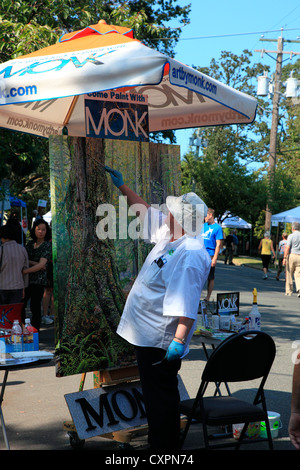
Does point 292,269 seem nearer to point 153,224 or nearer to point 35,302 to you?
point 35,302

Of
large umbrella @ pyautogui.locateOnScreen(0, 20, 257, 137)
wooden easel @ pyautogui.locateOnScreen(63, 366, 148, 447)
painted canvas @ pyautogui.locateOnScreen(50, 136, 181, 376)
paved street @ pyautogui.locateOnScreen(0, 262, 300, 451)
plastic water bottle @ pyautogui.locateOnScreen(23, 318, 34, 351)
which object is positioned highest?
large umbrella @ pyautogui.locateOnScreen(0, 20, 257, 137)

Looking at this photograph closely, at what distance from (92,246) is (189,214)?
903 mm

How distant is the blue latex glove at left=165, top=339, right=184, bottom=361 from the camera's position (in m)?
3.51

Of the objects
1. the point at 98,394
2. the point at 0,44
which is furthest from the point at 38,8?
the point at 98,394

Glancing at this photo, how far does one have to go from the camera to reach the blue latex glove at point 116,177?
430 cm

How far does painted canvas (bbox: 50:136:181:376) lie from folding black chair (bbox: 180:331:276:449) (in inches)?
35.9

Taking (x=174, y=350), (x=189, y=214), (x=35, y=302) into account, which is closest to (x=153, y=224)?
(x=189, y=214)

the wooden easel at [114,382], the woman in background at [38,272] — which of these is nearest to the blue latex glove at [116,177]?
the wooden easel at [114,382]

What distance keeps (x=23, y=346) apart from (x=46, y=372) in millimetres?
2695

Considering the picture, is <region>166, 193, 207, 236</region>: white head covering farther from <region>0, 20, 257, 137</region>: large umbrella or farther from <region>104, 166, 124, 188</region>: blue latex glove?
<region>0, 20, 257, 137</region>: large umbrella

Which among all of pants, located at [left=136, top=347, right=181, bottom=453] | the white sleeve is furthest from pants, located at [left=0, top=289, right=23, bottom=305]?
pants, located at [left=136, top=347, right=181, bottom=453]

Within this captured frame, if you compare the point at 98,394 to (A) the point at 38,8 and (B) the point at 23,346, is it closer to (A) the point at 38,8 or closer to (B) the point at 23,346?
(B) the point at 23,346

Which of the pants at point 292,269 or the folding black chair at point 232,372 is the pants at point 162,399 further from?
the pants at point 292,269
